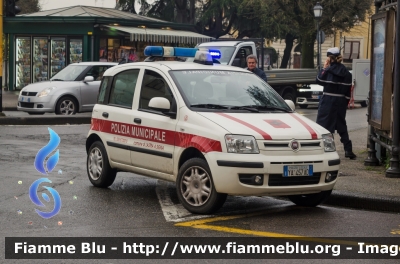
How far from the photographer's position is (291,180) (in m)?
9.30

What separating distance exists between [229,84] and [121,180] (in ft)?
8.44

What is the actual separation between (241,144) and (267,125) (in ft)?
1.49

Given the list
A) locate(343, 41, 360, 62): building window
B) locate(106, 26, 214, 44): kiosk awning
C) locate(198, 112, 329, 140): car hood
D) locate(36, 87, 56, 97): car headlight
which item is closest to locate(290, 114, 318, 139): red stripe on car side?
locate(198, 112, 329, 140): car hood

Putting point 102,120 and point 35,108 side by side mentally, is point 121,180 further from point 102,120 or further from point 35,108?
point 35,108

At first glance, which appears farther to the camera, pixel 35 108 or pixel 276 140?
pixel 35 108

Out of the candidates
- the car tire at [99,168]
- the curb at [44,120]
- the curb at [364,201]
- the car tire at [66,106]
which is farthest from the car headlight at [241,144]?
the car tire at [66,106]

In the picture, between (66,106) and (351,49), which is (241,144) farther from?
(351,49)

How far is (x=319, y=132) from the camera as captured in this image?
973 centimetres

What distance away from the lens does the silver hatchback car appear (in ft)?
78.5

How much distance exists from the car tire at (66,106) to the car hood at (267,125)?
1479 centimetres

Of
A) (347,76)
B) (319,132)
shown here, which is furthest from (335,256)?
(347,76)

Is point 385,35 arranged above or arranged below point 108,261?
above

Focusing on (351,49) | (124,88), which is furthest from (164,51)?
(351,49)

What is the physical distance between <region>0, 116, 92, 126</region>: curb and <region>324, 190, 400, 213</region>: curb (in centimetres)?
1249
